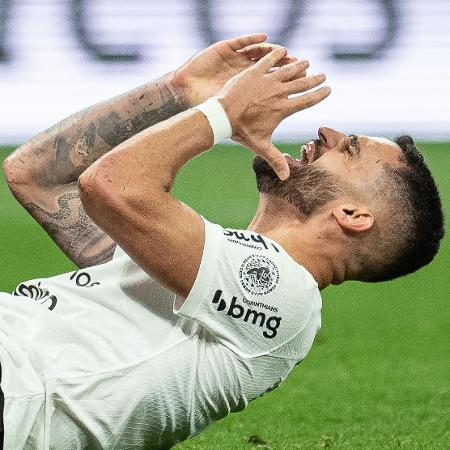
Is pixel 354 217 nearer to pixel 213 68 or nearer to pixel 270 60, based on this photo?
pixel 270 60

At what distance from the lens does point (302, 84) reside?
370 cm

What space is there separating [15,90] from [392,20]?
137 inches

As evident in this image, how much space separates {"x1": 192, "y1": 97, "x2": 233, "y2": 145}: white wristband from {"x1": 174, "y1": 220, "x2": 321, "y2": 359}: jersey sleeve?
289 millimetres

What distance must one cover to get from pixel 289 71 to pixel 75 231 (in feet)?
3.39

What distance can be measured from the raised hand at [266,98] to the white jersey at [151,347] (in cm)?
31

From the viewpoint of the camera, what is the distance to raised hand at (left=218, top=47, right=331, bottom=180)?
3611 mm

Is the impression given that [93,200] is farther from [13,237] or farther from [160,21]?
[160,21]

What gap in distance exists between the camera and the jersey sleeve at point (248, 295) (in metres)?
3.39

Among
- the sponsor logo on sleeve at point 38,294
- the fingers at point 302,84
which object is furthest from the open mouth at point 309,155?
the sponsor logo on sleeve at point 38,294

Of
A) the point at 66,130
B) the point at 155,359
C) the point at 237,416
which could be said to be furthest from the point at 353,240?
the point at 237,416

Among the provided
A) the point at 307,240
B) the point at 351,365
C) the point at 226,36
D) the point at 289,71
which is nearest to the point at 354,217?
the point at 307,240

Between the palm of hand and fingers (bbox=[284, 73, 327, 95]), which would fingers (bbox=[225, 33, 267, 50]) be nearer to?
the palm of hand

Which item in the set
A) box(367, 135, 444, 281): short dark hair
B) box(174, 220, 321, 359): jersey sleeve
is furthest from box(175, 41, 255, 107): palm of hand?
box(174, 220, 321, 359): jersey sleeve

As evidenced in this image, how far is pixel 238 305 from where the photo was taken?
3424mm
